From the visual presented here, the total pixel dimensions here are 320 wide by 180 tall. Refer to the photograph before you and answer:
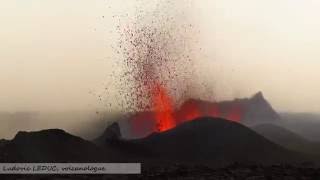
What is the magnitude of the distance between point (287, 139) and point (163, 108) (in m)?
1.73

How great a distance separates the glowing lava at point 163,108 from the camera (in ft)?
45.0

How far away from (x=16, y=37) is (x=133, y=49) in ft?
5.23

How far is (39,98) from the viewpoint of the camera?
1366cm

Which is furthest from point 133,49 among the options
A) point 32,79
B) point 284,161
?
point 284,161

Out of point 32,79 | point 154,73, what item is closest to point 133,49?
point 154,73

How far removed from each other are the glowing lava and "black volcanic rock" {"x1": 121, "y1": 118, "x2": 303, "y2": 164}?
159 millimetres

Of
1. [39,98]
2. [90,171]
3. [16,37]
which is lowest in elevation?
[90,171]

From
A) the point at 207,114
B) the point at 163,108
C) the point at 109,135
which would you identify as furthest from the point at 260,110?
the point at 109,135

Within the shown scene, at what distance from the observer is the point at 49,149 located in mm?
13602

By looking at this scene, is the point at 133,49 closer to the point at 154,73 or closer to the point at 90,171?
the point at 154,73

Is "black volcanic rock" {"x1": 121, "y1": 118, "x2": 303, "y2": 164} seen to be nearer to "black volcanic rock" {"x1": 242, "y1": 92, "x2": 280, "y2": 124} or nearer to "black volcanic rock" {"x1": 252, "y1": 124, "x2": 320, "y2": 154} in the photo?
"black volcanic rock" {"x1": 252, "y1": 124, "x2": 320, "y2": 154}

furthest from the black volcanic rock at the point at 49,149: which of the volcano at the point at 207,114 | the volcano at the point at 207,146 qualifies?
the volcano at the point at 207,114

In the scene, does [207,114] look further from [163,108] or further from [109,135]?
[109,135]

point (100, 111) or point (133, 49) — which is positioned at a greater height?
point (133, 49)
